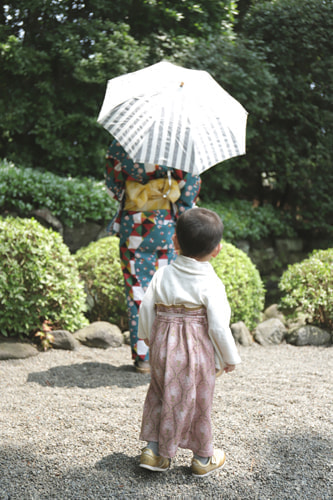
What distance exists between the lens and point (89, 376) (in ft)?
12.1

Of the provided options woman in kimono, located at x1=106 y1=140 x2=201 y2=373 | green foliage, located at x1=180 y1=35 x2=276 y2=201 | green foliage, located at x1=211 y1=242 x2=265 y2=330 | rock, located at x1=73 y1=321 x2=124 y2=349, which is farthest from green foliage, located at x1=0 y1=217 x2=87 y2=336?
green foliage, located at x1=180 y1=35 x2=276 y2=201

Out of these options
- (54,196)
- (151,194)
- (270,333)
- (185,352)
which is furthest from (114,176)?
(270,333)

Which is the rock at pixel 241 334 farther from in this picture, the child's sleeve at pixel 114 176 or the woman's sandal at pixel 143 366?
the child's sleeve at pixel 114 176

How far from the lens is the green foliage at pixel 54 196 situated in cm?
545

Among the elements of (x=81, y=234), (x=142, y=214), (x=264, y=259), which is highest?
(x=142, y=214)

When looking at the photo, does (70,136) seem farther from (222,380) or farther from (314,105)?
(222,380)

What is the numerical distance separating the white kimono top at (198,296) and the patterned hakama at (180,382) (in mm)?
39

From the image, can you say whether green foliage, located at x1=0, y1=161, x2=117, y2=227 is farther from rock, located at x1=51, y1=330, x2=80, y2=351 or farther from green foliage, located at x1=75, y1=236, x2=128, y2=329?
rock, located at x1=51, y1=330, x2=80, y2=351

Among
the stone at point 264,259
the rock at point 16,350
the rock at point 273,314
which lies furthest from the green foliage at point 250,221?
the rock at point 16,350

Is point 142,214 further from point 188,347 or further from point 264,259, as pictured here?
point 264,259

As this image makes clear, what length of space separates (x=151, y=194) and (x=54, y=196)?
2437 mm

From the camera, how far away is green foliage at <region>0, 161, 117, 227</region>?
545cm

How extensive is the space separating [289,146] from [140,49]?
289cm

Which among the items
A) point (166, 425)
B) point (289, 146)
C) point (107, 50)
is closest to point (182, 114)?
point (166, 425)
